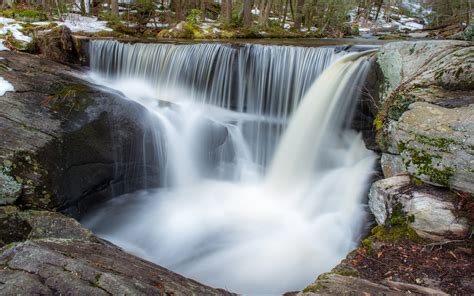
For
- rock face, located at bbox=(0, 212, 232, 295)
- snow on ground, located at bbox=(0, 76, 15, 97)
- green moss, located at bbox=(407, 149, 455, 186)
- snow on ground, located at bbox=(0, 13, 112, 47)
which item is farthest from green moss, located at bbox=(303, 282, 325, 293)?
snow on ground, located at bbox=(0, 13, 112, 47)

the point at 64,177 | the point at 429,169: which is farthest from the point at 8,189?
the point at 429,169

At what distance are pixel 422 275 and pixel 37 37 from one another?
9864 mm

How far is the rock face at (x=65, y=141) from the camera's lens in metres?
4.62

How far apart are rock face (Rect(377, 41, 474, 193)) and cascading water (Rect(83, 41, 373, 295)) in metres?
1.22

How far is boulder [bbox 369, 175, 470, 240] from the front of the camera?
3.32 metres

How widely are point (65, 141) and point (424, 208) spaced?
502 cm

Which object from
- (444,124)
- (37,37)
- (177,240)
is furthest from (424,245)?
(37,37)

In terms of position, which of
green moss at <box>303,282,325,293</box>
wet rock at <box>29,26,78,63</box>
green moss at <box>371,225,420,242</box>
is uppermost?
wet rock at <box>29,26,78,63</box>

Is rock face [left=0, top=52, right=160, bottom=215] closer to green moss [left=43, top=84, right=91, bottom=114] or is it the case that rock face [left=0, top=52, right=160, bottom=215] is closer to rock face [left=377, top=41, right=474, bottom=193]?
green moss [left=43, top=84, right=91, bottom=114]

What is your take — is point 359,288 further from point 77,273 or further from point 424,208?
point 77,273

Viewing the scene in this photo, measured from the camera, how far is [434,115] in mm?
3934

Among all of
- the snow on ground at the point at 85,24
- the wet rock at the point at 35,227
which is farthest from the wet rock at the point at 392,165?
the snow on ground at the point at 85,24

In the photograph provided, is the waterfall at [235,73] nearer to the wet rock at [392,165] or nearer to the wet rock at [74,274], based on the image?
the wet rock at [392,165]

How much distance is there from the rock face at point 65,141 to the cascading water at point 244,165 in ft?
1.35
